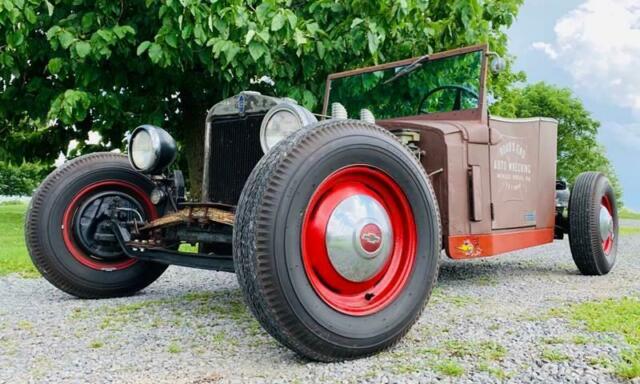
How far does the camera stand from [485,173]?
4211mm

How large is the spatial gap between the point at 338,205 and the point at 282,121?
2.87 ft

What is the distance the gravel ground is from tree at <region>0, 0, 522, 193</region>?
3.24m

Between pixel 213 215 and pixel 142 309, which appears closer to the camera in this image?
pixel 213 215

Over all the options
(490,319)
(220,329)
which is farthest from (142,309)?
(490,319)

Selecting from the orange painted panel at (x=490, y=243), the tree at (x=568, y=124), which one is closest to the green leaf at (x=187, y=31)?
the orange painted panel at (x=490, y=243)

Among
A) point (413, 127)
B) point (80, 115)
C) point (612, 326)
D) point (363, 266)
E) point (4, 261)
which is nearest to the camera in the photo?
point (363, 266)

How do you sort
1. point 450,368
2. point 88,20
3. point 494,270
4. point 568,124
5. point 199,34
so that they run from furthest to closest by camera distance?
point 568,124, point 88,20, point 199,34, point 494,270, point 450,368

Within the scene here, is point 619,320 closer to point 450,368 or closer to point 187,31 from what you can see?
point 450,368

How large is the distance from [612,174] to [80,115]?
35.9m

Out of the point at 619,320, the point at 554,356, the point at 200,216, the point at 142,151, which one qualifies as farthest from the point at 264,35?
the point at 554,356

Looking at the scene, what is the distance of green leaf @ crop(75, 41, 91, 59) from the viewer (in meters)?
6.66

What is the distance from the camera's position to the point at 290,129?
3.30 meters

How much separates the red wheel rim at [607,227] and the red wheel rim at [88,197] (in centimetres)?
365

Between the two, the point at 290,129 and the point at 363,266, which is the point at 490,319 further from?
the point at 290,129
